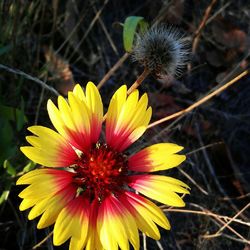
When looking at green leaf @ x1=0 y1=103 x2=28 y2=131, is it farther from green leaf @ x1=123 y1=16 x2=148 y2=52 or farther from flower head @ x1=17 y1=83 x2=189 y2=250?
green leaf @ x1=123 y1=16 x2=148 y2=52

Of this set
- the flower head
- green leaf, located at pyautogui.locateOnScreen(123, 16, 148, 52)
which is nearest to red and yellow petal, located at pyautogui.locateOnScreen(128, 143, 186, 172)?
the flower head

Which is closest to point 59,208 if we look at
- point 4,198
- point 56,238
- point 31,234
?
point 56,238

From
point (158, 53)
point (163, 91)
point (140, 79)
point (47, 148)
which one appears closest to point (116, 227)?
point (47, 148)

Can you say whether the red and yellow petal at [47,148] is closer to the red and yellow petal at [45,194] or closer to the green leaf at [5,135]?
the red and yellow petal at [45,194]

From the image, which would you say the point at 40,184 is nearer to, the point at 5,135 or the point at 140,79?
→ the point at 140,79

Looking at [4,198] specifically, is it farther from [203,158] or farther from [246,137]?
[246,137]

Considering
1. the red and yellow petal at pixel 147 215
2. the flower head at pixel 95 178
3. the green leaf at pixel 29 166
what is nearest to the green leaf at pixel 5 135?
the green leaf at pixel 29 166
